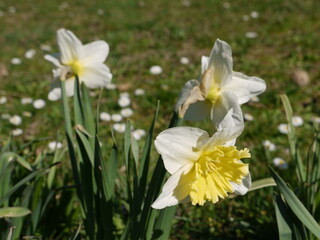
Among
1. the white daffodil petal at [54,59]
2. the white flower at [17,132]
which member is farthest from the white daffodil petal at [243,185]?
the white flower at [17,132]

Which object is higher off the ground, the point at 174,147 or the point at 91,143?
the point at 174,147

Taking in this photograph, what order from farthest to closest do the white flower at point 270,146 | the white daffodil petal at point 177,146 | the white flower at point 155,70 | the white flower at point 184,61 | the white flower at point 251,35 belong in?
the white flower at point 251,35 → the white flower at point 184,61 → the white flower at point 155,70 → the white flower at point 270,146 → the white daffodil petal at point 177,146

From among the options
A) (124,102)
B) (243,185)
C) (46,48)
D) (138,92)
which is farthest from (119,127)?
(46,48)

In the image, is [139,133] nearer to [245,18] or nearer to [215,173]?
[215,173]

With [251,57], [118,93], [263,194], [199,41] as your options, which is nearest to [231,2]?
[199,41]

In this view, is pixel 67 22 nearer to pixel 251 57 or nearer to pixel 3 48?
pixel 3 48

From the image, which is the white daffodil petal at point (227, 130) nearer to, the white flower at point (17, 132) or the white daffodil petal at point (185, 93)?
the white daffodil petal at point (185, 93)

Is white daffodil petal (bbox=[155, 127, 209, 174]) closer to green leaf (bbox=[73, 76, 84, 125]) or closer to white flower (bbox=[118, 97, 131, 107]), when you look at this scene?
green leaf (bbox=[73, 76, 84, 125])
